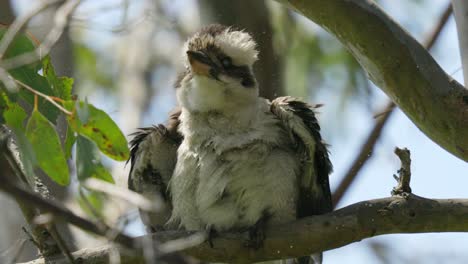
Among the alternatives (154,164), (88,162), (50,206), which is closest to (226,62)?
(154,164)

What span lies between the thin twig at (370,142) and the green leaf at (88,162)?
3.04 meters

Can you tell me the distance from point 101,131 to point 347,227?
1.38 m

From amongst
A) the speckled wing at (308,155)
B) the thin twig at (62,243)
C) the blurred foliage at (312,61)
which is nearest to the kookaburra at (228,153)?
the speckled wing at (308,155)

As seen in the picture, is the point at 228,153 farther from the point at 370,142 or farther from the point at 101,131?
the point at 370,142

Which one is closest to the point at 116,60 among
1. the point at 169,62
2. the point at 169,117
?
the point at 169,62

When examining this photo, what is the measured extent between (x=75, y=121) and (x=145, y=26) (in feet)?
19.0

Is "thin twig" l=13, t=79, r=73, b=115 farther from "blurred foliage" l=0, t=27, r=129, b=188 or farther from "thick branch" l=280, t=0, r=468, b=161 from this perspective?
"thick branch" l=280, t=0, r=468, b=161

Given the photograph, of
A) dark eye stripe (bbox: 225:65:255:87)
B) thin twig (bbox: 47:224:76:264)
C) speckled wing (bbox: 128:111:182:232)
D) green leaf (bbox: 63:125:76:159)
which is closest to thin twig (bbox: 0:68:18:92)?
green leaf (bbox: 63:125:76:159)

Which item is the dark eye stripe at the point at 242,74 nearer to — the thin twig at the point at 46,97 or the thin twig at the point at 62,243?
the thin twig at the point at 46,97

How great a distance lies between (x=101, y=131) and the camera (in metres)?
3.13

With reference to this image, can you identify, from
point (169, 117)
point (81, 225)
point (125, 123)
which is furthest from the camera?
point (125, 123)

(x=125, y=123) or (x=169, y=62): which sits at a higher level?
(x=169, y=62)

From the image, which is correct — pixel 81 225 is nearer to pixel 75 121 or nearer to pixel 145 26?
pixel 75 121

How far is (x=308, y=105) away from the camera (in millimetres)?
4660
